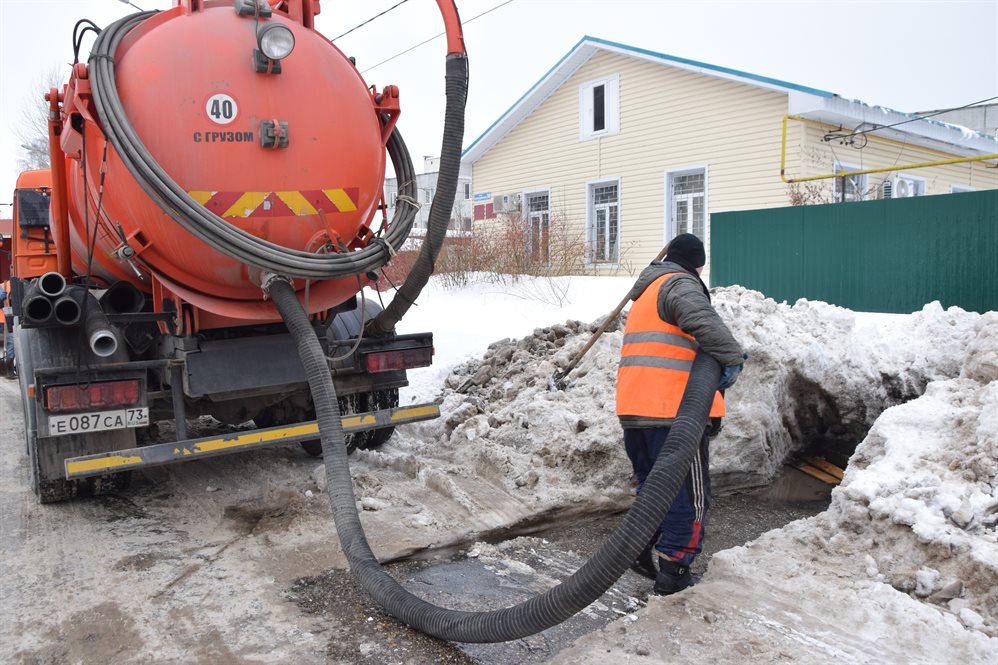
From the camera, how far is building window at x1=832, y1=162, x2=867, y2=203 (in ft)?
43.8

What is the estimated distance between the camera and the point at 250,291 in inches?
168

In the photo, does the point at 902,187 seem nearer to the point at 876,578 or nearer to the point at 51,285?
the point at 876,578

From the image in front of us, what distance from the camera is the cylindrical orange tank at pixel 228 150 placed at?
377 centimetres

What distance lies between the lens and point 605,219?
18.2 metres

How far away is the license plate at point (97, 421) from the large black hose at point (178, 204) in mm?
1125

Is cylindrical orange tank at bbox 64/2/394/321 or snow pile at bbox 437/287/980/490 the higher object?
cylindrical orange tank at bbox 64/2/394/321

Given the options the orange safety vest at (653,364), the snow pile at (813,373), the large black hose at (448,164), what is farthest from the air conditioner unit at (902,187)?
the orange safety vest at (653,364)

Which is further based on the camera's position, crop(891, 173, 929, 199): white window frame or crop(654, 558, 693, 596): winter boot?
crop(891, 173, 929, 199): white window frame

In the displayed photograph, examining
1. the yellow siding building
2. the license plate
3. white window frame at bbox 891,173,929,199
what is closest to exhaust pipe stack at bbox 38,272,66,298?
the license plate

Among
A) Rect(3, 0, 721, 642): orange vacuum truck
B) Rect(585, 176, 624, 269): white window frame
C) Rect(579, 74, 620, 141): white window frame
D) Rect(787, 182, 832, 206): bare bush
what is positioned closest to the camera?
Rect(3, 0, 721, 642): orange vacuum truck

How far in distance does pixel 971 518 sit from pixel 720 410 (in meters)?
1.11

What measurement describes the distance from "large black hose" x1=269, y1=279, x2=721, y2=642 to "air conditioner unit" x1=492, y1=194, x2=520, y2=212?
1470 cm

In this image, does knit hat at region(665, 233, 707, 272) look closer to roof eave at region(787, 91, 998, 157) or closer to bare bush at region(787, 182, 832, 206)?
bare bush at region(787, 182, 832, 206)

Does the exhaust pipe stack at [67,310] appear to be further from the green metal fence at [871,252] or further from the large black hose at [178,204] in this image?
the green metal fence at [871,252]
